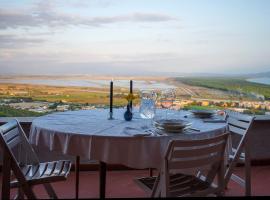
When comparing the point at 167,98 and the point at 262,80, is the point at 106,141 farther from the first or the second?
the point at 262,80

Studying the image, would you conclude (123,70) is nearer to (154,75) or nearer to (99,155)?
(154,75)

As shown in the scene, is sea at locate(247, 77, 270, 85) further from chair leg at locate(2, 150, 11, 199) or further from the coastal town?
chair leg at locate(2, 150, 11, 199)

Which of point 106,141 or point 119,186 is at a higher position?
point 106,141

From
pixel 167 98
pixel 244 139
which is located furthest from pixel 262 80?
pixel 167 98

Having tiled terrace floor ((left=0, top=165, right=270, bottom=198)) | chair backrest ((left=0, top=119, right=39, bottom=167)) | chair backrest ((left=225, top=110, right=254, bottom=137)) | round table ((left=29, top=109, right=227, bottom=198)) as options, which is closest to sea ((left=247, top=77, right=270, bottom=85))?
tiled terrace floor ((left=0, top=165, right=270, bottom=198))

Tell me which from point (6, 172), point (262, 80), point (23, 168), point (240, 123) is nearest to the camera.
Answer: point (6, 172)

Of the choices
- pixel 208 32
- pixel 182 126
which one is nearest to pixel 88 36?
pixel 208 32

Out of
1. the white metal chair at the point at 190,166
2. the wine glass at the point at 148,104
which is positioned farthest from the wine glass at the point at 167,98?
the white metal chair at the point at 190,166
